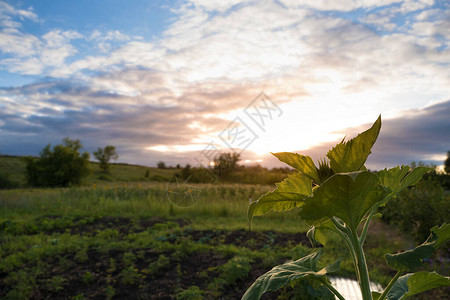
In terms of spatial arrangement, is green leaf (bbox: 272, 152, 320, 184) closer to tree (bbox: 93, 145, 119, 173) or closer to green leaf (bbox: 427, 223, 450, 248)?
green leaf (bbox: 427, 223, 450, 248)

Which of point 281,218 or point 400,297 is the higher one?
point 400,297

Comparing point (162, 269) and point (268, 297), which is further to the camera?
point (162, 269)

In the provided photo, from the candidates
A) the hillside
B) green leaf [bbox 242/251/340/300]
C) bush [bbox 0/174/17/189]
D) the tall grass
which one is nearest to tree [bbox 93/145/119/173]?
the hillside

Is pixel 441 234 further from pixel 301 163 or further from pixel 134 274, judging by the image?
pixel 134 274

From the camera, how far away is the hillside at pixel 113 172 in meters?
38.6

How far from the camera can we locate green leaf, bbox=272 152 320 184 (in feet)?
3.72

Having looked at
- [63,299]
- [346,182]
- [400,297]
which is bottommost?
[63,299]

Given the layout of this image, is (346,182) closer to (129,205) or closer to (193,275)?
(193,275)

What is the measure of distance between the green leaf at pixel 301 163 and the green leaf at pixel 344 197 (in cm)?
15

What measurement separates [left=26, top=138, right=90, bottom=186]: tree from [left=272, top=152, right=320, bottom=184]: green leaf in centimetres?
3441

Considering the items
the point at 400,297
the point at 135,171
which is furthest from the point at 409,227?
the point at 135,171

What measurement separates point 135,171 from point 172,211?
38.8 metres

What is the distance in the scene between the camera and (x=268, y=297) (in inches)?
137

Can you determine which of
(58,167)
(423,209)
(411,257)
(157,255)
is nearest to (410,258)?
(411,257)
